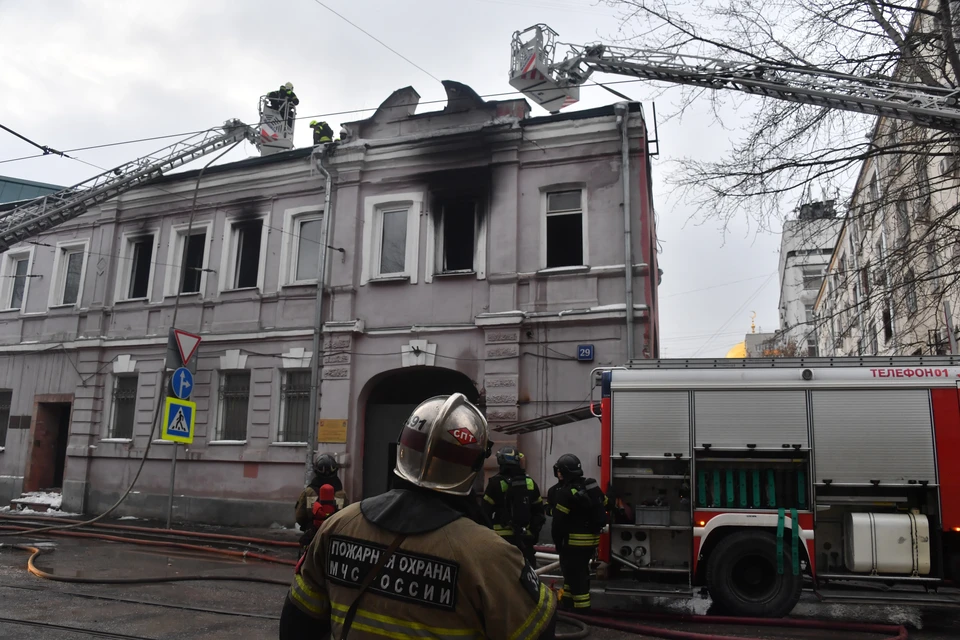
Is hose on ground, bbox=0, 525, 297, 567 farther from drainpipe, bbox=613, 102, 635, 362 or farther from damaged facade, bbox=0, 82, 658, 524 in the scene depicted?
drainpipe, bbox=613, 102, 635, 362

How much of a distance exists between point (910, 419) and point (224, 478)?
13282 millimetres

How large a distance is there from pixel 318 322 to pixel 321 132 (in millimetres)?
4564

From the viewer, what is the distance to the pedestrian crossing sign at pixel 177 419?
1435cm

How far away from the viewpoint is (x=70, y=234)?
2034cm

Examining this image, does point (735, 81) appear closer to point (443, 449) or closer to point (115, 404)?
point (443, 449)

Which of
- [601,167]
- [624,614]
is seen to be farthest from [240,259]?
[624,614]

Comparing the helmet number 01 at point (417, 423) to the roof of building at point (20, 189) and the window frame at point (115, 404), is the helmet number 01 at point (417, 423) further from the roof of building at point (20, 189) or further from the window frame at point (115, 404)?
the roof of building at point (20, 189)

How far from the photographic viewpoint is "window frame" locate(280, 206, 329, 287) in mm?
17094

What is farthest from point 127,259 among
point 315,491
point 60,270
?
point 315,491

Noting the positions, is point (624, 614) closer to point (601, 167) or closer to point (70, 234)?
point (601, 167)

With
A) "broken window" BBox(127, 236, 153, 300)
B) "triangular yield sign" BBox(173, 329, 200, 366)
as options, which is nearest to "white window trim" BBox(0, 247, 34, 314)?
"broken window" BBox(127, 236, 153, 300)

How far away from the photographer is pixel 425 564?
210 cm

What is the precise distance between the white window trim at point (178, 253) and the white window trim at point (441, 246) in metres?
5.79

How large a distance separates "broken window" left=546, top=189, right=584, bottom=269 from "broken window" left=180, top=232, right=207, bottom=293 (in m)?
8.59
